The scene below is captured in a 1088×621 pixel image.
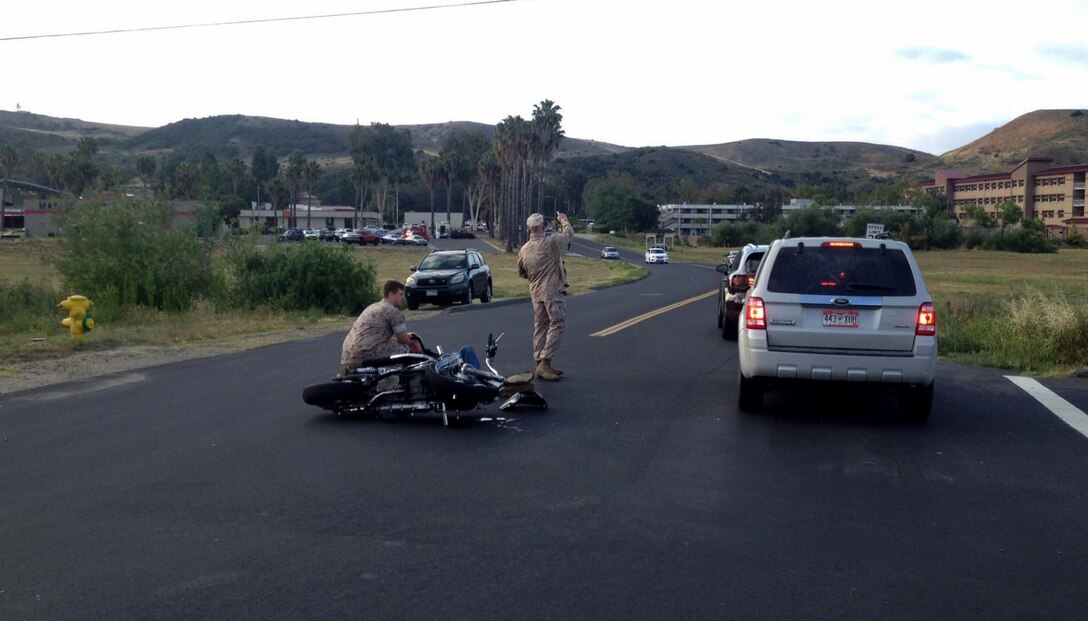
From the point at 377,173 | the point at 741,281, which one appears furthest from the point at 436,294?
the point at 377,173

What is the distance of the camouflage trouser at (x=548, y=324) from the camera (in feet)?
40.3

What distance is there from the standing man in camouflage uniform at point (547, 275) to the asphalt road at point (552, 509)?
0.95 metres

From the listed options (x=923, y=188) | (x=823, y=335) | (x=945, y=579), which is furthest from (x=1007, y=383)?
(x=923, y=188)

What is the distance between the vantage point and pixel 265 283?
83.9 feet

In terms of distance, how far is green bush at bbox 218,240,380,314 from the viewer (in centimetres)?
2536

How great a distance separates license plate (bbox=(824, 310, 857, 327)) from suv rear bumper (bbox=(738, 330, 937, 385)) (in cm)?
28

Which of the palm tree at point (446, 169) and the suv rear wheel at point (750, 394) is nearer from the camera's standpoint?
the suv rear wheel at point (750, 394)

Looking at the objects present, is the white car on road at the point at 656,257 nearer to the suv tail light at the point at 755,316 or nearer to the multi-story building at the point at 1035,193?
the multi-story building at the point at 1035,193

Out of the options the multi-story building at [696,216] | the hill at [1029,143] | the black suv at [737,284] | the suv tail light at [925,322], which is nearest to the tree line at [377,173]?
the black suv at [737,284]

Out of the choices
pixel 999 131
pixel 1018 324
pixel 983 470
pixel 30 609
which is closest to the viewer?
pixel 30 609

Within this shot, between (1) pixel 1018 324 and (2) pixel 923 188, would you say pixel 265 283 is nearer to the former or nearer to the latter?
(1) pixel 1018 324

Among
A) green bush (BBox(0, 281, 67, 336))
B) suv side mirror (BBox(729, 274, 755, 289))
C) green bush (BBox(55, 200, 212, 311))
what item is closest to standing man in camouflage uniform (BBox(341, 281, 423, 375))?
suv side mirror (BBox(729, 274, 755, 289))

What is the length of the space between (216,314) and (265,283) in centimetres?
259

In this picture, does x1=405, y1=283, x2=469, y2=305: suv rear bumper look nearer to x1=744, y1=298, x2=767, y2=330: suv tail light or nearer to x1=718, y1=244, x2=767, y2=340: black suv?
x1=718, y1=244, x2=767, y2=340: black suv
